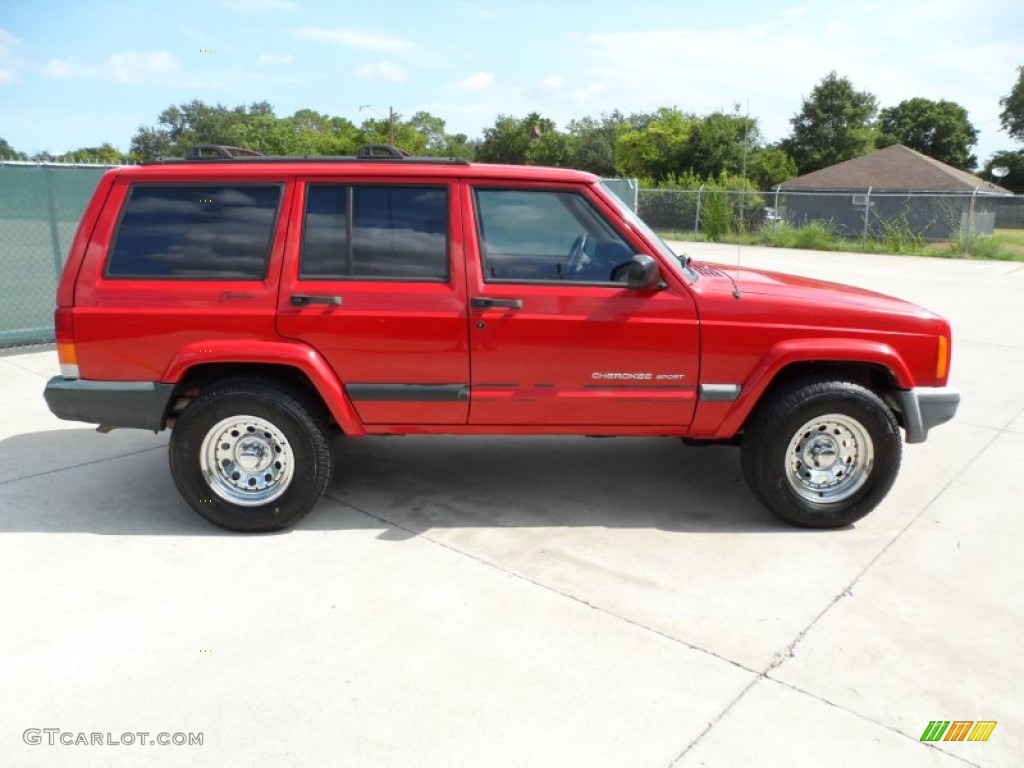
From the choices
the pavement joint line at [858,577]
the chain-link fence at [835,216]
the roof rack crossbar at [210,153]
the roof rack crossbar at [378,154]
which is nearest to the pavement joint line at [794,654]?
the pavement joint line at [858,577]

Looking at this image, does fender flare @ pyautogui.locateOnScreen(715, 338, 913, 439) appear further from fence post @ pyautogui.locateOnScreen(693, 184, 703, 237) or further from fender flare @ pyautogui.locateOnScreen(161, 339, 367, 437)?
fence post @ pyautogui.locateOnScreen(693, 184, 703, 237)

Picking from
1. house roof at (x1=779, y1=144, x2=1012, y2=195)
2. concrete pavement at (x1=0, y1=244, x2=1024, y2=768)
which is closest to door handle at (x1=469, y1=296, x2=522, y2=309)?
concrete pavement at (x1=0, y1=244, x2=1024, y2=768)

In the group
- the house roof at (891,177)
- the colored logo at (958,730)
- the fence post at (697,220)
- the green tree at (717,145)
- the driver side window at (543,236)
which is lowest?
the colored logo at (958,730)

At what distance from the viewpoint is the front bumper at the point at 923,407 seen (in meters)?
4.25

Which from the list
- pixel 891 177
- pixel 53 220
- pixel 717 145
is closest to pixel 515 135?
pixel 717 145

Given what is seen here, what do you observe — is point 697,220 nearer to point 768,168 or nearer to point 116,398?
point 768,168

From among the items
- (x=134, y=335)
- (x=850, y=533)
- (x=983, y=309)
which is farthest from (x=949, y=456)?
(x=983, y=309)

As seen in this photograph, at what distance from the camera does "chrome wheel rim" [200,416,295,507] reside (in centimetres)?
419

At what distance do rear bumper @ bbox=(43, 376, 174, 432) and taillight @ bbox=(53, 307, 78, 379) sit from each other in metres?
0.07

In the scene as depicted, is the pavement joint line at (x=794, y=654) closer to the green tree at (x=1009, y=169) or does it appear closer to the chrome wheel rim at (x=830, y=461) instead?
the chrome wheel rim at (x=830, y=461)

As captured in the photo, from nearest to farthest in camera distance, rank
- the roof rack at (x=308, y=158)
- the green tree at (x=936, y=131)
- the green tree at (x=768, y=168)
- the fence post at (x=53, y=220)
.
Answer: the roof rack at (x=308, y=158), the fence post at (x=53, y=220), the green tree at (x=768, y=168), the green tree at (x=936, y=131)

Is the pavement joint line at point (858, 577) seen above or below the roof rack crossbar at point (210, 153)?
below

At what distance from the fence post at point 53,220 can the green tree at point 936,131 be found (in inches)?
2726

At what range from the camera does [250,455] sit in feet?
13.9
